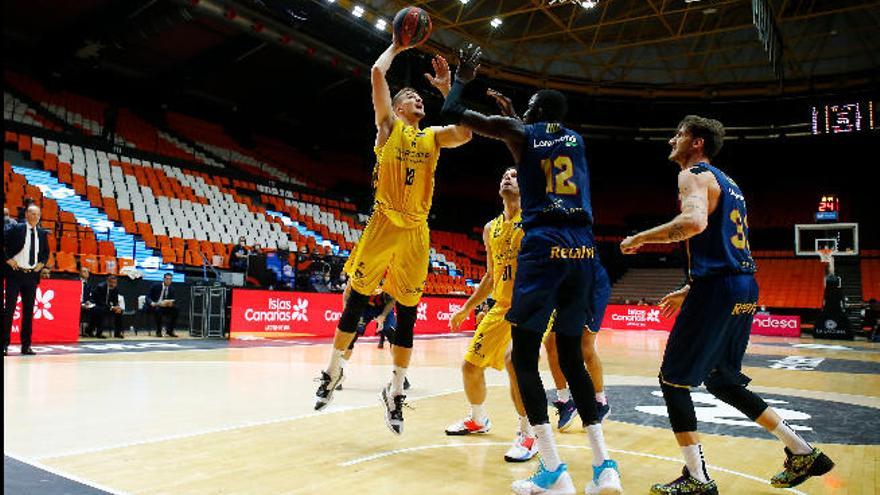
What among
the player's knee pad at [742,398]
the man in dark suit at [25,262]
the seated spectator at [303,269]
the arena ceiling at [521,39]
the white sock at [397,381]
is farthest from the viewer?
the arena ceiling at [521,39]

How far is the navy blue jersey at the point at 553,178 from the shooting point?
3.26m

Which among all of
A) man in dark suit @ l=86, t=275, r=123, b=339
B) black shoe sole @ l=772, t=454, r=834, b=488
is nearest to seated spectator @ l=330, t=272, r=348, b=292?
man in dark suit @ l=86, t=275, r=123, b=339

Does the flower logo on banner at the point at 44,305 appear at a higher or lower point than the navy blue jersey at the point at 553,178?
lower

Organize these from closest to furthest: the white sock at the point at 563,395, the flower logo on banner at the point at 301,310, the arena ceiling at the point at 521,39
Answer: the white sock at the point at 563,395 < the flower logo on banner at the point at 301,310 < the arena ceiling at the point at 521,39

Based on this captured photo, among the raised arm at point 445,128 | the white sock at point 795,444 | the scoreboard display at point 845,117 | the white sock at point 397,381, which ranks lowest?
the white sock at point 795,444

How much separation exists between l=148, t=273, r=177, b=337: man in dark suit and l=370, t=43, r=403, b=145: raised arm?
10154 mm

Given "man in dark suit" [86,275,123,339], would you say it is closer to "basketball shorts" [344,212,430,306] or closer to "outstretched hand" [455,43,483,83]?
"basketball shorts" [344,212,430,306]

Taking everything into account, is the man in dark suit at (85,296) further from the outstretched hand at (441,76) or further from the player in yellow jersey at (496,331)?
the outstretched hand at (441,76)

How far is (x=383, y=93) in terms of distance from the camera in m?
4.18

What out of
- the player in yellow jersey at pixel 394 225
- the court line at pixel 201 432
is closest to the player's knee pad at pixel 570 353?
the player in yellow jersey at pixel 394 225

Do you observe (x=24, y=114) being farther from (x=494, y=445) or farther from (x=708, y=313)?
(x=708, y=313)

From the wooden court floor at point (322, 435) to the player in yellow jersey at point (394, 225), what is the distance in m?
0.55

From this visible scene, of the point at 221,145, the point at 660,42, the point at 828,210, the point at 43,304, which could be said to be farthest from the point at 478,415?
the point at 828,210

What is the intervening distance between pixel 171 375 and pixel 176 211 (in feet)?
38.1
